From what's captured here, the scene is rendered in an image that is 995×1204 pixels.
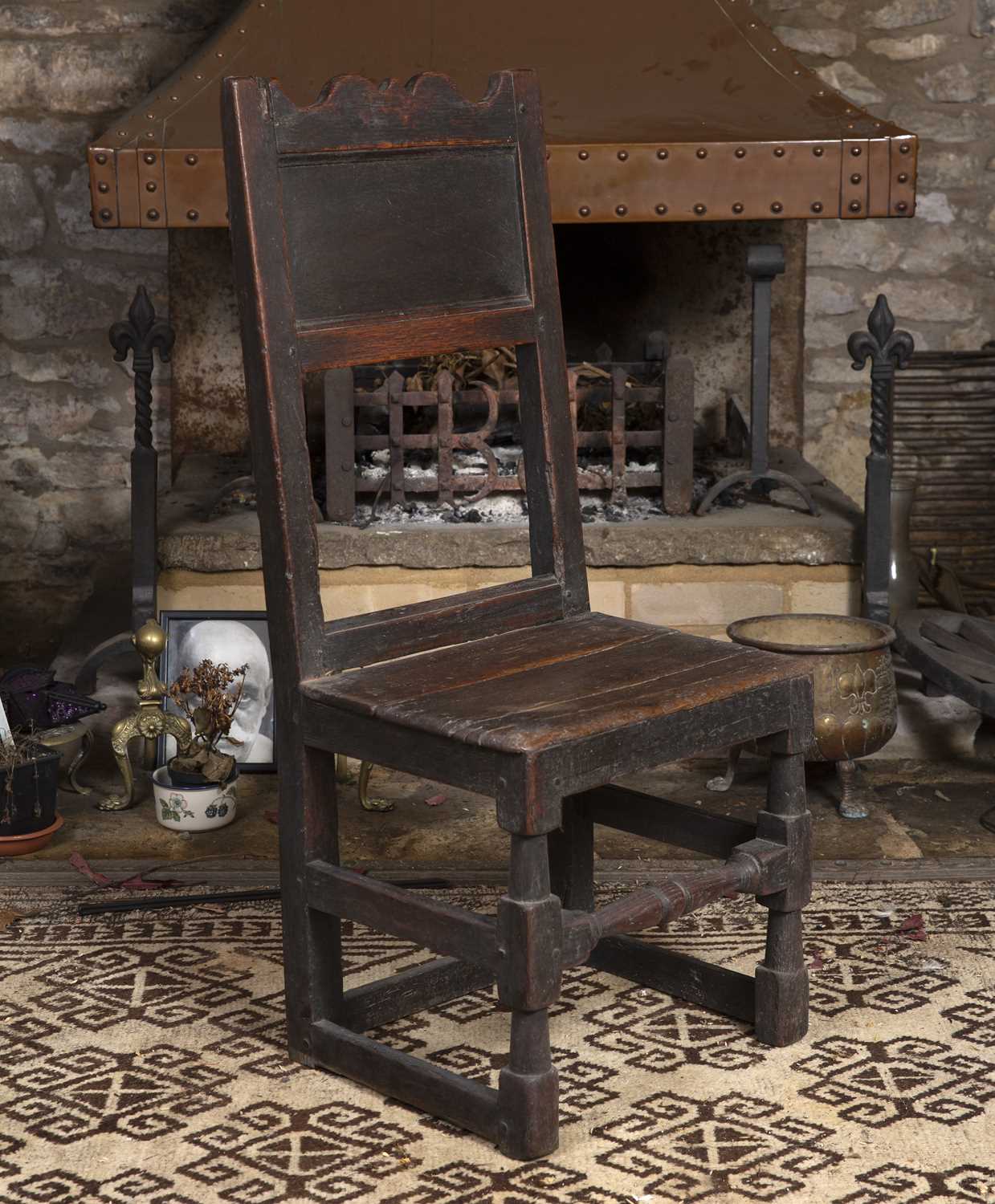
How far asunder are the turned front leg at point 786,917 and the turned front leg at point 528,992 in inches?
16.9

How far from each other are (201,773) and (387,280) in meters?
1.35

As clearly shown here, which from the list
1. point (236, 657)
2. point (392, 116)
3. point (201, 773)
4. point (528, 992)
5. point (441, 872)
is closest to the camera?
point (528, 992)

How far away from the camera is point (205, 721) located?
11.1 feet

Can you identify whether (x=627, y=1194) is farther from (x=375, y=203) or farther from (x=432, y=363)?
(x=432, y=363)

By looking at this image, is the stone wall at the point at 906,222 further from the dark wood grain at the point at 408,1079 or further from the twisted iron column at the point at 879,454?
the dark wood grain at the point at 408,1079

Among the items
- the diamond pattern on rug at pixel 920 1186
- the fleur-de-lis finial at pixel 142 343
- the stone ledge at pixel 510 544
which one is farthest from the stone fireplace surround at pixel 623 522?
the diamond pattern on rug at pixel 920 1186

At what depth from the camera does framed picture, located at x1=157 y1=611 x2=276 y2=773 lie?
3637 mm

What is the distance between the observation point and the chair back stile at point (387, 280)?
7.23ft

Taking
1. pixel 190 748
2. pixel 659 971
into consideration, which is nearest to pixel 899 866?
pixel 659 971

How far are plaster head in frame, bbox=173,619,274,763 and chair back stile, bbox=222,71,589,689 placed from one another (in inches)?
47.4

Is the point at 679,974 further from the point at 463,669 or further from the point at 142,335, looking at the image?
the point at 142,335

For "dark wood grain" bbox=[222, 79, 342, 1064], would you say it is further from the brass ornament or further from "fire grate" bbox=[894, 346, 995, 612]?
"fire grate" bbox=[894, 346, 995, 612]

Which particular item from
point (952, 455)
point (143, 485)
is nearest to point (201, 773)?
point (143, 485)

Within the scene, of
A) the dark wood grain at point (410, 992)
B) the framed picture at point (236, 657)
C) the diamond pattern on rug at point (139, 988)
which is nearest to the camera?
the dark wood grain at point (410, 992)
